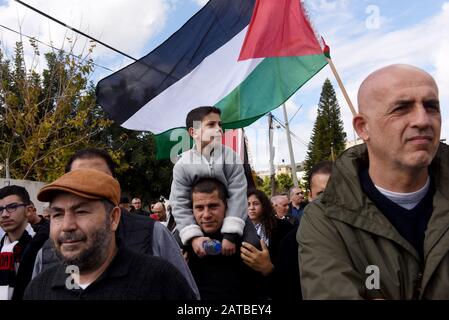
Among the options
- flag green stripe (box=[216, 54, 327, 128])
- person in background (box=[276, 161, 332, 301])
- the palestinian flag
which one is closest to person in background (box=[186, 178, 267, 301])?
person in background (box=[276, 161, 332, 301])

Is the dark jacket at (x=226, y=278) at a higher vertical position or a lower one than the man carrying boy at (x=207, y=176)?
lower

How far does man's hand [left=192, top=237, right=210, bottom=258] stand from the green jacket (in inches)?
46.6

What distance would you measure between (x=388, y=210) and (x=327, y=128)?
237ft

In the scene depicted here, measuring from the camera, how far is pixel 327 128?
72.9m

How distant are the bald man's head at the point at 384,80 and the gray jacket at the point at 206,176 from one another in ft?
4.51

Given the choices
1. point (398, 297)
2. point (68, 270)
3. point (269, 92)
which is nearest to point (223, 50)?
point (269, 92)

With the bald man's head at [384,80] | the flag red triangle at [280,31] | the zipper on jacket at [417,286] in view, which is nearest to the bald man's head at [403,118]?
the bald man's head at [384,80]

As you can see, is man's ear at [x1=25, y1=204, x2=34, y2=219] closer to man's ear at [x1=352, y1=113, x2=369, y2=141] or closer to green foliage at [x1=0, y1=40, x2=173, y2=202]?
man's ear at [x1=352, y1=113, x2=369, y2=141]

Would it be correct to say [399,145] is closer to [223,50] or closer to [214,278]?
[214,278]

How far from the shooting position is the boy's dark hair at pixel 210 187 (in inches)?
131

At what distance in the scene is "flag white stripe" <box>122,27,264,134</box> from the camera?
6277 mm

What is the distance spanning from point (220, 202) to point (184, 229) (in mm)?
286

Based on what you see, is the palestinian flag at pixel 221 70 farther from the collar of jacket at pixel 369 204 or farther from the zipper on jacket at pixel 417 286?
the zipper on jacket at pixel 417 286

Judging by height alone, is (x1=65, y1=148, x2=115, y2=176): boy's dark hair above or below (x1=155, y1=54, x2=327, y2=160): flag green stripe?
below
